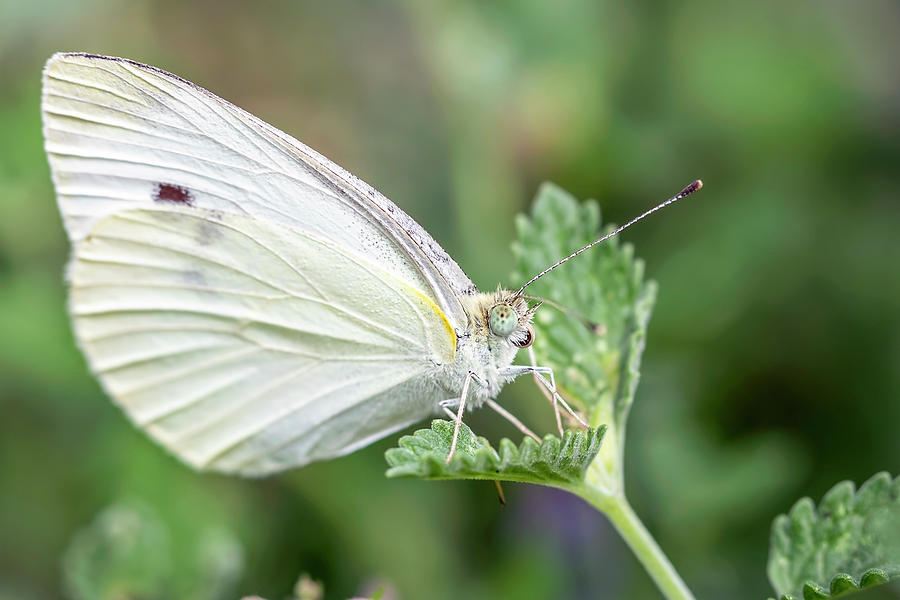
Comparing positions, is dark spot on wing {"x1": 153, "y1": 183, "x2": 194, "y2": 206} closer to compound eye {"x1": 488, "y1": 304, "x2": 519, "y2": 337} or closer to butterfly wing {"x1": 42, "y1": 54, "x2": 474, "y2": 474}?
butterfly wing {"x1": 42, "y1": 54, "x2": 474, "y2": 474}

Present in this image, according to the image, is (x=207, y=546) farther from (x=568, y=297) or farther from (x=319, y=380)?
(x=568, y=297)

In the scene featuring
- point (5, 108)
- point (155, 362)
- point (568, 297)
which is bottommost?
point (155, 362)

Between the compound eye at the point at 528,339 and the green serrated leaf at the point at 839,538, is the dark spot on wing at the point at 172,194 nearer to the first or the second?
the compound eye at the point at 528,339

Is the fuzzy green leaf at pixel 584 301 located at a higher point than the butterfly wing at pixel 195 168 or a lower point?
lower

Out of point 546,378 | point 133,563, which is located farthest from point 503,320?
point 133,563

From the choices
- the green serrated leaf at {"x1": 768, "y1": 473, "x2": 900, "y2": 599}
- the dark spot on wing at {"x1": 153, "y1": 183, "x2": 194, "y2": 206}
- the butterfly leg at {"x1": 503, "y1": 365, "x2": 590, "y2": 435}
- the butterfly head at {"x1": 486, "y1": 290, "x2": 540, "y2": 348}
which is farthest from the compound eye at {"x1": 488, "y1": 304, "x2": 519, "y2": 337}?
the dark spot on wing at {"x1": 153, "y1": 183, "x2": 194, "y2": 206}

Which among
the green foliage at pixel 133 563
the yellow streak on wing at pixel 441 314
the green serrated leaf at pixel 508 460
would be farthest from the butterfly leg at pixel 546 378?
the green foliage at pixel 133 563

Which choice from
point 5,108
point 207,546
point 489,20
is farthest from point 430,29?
point 207,546
